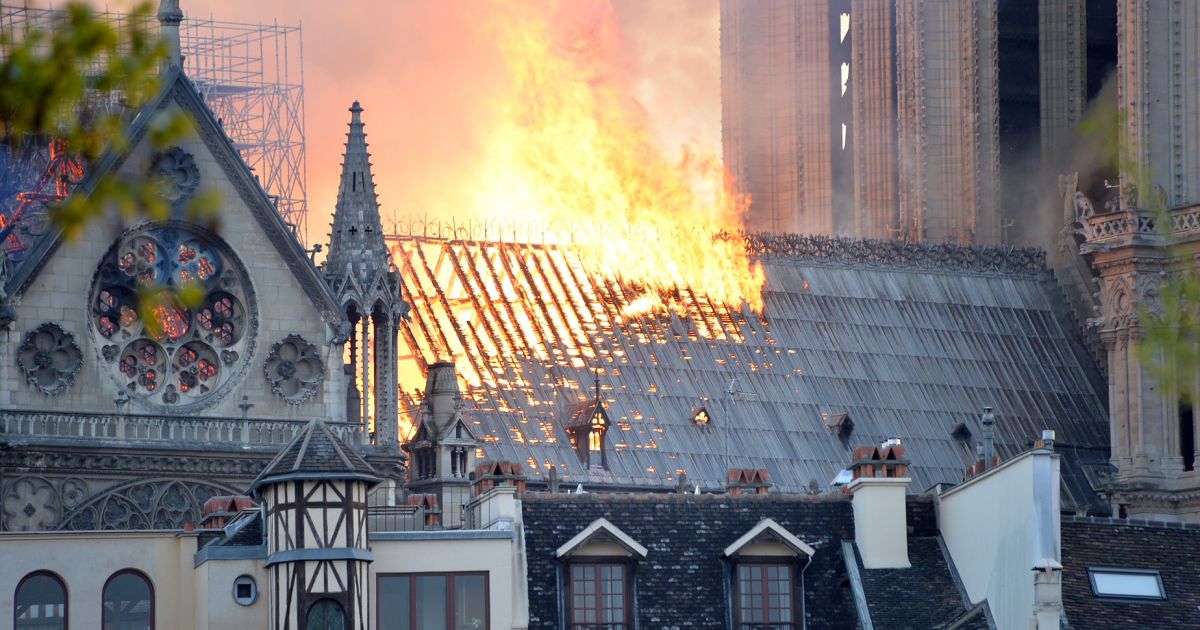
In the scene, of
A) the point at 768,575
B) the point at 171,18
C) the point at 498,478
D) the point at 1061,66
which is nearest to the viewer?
the point at 768,575

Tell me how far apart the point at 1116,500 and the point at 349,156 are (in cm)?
3289

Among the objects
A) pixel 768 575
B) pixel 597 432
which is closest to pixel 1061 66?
pixel 597 432

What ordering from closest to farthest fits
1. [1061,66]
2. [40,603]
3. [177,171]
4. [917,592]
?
[40,603]
[917,592]
[177,171]
[1061,66]

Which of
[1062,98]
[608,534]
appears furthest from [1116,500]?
[608,534]

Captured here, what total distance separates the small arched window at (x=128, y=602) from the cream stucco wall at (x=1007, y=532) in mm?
15433

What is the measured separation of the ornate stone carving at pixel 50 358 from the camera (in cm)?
7438

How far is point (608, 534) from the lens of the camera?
178 ft

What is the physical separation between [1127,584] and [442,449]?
31.8 m

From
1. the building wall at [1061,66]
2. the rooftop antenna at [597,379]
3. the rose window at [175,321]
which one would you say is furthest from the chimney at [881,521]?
the building wall at [1061,66]

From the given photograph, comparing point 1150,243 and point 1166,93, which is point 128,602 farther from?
point 1166,93

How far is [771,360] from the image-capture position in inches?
3932

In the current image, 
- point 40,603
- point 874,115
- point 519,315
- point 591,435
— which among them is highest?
point 874,115

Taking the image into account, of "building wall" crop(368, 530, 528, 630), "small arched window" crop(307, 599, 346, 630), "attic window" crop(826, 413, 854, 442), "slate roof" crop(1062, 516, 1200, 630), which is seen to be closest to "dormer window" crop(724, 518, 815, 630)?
"building wall" crop(368, 530, 528, 630)

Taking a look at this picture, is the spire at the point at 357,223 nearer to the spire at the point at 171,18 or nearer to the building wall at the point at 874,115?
the spire at the point at 171,18
